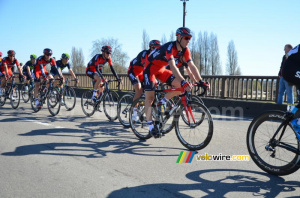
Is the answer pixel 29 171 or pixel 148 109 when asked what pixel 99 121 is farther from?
pixel 29 171

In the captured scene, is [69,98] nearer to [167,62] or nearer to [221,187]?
[167,62]

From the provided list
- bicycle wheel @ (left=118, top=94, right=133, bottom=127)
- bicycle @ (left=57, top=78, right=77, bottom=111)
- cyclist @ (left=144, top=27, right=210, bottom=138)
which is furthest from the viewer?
bicycle @ (left=57, top=78, right=77, bottom=111)

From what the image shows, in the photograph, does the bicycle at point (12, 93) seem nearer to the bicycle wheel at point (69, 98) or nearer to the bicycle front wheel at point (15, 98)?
the bicycle front wheel at point (15, 98)

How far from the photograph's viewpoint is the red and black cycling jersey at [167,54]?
5.08m

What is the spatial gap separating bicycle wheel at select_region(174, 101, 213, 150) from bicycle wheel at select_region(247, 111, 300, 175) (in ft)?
2.74

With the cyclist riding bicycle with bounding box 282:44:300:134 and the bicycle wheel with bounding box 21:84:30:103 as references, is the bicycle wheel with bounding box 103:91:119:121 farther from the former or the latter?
the bicycle wheel with bounding box 21:84:30:103

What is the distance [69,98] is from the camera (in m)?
10.7

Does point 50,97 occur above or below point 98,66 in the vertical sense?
below

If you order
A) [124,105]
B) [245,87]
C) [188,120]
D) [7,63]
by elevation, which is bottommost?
[188,120]

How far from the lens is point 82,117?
902 cm

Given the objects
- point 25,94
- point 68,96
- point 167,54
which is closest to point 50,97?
point 68,96

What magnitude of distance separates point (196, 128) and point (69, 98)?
6.93 metres

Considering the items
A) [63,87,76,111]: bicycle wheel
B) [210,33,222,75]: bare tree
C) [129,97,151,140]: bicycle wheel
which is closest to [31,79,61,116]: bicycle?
[63,87,76,111]: bicycle wheel

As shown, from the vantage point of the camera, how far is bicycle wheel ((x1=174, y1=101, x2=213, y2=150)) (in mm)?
4719
